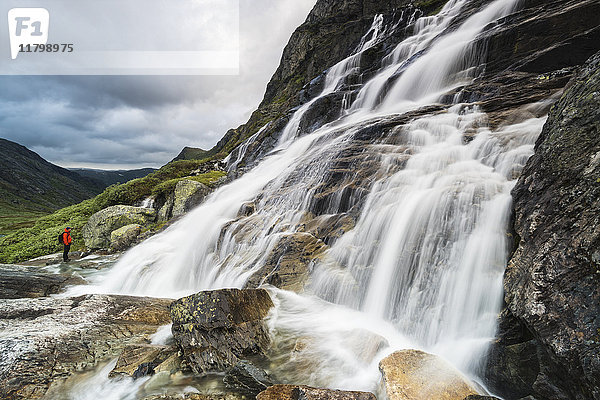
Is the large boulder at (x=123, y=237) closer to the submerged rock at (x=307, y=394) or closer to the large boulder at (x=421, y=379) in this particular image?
the submerged rock at (x=307, y=394)

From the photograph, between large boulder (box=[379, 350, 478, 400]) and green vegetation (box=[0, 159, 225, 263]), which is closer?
large boulder (box=[379, 350, 478, 400])

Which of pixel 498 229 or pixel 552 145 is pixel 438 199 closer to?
pixel 498 229

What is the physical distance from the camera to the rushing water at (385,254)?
16.4ft

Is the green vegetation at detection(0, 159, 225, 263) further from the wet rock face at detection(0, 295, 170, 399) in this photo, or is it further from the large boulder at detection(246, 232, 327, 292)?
the large boulder at detection(246, 232, 327, 292)

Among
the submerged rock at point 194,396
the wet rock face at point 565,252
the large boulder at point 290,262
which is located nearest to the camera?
the wet rock face at point 565,252

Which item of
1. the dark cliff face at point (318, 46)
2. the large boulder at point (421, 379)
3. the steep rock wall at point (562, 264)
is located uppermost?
the dark cliff face at point (318, 46)

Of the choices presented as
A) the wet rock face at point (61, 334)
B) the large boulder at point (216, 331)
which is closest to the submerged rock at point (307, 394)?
the large boulder at point (216, 331)

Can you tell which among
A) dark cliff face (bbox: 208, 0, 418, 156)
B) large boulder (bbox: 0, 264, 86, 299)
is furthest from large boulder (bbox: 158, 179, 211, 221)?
dark cliff face (bbox: 208, 0, 418, 156)

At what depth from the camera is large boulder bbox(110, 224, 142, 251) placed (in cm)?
1655

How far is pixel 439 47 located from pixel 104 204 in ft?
103

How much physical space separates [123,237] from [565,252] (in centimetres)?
1964

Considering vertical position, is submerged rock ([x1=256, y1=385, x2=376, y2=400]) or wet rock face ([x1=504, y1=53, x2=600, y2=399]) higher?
wet rock face ([x1=504, y1=53, x2=600, y2=399])

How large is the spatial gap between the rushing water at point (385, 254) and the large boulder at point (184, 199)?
367 centimetres

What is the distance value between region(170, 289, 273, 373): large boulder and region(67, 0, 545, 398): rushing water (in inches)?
25.5
